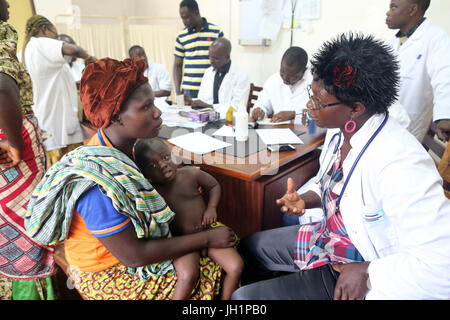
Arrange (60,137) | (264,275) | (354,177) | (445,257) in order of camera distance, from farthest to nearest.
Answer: (60,137), (264,275), (354,177), (445,257)

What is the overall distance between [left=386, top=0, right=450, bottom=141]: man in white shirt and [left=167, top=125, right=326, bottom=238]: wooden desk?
95 centimetres

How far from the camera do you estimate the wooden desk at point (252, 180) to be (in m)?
1.68

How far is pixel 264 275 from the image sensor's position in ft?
5.32

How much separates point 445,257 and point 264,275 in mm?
927

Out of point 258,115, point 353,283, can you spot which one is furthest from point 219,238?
point 258,115

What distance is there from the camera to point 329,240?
1318 millimetres

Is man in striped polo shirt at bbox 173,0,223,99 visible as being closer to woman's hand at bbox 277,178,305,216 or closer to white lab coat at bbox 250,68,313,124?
white lab coat at bbox 250,68,313,124

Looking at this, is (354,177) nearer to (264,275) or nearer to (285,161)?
(285,161)

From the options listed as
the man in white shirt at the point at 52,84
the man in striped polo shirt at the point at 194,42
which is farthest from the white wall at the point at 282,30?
the man in white shirt at the point at 52,84

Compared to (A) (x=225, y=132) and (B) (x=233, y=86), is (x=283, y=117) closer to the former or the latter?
(A) (x=225, y=132)

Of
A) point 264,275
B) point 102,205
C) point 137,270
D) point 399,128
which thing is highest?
point 399,128

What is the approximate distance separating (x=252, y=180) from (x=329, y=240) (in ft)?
1.66

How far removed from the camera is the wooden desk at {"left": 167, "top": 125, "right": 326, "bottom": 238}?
5.52ft

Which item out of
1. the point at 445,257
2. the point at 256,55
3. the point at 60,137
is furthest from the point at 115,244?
the point at 256,55
